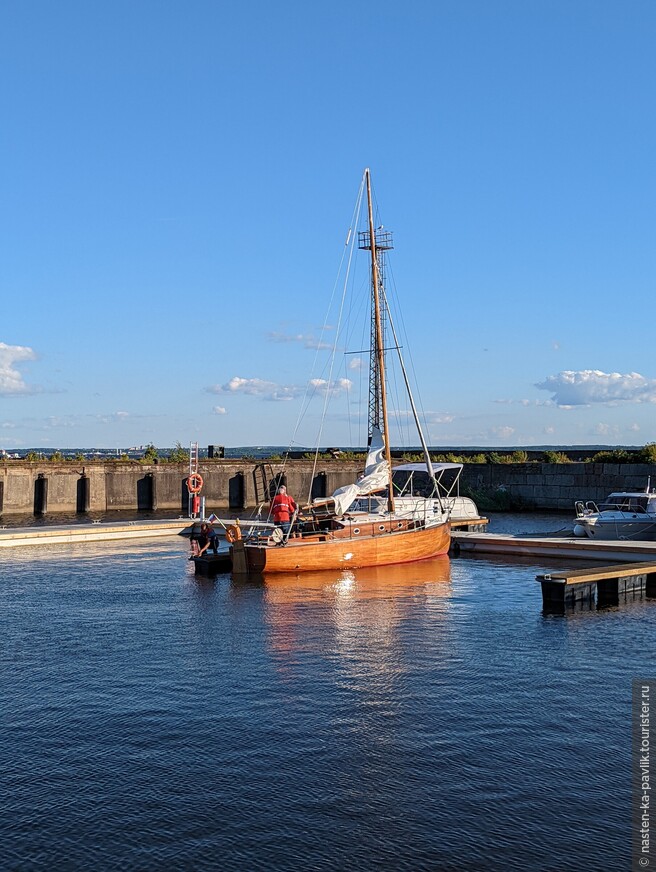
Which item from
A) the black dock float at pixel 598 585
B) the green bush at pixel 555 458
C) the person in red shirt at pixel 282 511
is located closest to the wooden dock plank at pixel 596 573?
the black dock float at pixel 598 585

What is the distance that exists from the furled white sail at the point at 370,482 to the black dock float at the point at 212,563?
4.16 metres

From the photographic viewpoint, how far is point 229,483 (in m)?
71.3

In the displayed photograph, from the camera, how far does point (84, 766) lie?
13805 mm

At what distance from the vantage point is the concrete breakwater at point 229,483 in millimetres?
62438

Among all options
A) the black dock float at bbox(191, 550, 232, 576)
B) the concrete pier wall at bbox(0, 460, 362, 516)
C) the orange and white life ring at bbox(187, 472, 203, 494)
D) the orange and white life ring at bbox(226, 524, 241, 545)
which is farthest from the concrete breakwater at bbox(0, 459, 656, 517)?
the orange and white life ring at bbox(226, 524, 241, 545)

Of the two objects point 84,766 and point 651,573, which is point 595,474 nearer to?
point 651,573

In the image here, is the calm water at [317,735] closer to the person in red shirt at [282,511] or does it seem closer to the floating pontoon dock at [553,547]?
the person in red shirt at [282,511]

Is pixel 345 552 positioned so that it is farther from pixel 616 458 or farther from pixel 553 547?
pixel 616 458

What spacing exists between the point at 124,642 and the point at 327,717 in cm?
749

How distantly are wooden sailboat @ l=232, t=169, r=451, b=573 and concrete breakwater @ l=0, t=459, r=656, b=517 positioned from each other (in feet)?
83.3

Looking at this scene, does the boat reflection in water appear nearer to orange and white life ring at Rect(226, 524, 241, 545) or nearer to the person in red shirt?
orange and white life ring at Rect(226, 524, 241, 545)

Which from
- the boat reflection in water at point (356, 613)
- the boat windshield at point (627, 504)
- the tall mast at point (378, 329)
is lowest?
the boat reflection in water at point (356, 613)

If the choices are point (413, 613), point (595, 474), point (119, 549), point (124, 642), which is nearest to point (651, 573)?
point (413, 613)

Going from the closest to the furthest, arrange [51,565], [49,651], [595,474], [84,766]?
1. [84,766]
2. [49,651]
3. [51,565]
4. [595,474]
